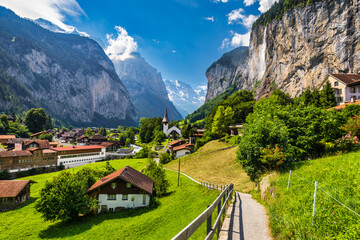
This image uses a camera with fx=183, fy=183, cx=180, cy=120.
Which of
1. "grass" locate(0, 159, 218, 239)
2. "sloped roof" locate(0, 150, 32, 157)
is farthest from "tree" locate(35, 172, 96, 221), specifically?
"sloped roof" locate(0, 150, 32, 157)

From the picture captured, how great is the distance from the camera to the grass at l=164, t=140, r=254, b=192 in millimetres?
28328

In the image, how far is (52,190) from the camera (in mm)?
22891

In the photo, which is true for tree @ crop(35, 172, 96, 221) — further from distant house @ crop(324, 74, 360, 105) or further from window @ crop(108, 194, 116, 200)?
distant house @ crop(324, 74, 360, 105)

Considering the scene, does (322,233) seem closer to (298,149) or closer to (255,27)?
(298,149)

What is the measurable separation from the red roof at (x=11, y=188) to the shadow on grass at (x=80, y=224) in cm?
1535

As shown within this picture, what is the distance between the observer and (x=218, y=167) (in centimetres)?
3741

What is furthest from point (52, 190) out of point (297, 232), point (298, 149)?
point (298, 149)

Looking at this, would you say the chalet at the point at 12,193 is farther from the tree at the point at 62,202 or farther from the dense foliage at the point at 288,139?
the dense foliage at the point at 288,139

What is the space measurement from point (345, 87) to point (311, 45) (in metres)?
44.8

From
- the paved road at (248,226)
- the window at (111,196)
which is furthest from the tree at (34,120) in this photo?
the paved road at (248,226)

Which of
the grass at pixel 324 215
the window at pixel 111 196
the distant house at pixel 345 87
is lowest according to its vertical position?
the window at pixel 111 196

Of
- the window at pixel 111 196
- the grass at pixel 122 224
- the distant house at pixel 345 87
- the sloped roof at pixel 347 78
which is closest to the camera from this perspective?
the grass at pixel 122 224

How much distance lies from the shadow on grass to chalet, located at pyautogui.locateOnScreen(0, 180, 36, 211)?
14.9 meters

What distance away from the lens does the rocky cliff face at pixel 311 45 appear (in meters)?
69.4
